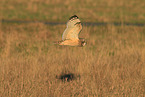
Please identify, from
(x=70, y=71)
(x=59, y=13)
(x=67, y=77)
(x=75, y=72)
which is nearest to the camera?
(x=67, y=77)

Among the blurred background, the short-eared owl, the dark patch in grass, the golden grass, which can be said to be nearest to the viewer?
the short-eared owl

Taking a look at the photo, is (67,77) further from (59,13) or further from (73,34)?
(59,13)

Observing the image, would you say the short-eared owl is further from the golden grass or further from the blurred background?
the blurred background

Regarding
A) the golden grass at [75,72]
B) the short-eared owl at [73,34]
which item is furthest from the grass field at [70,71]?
the short-eared owl at [73,34]

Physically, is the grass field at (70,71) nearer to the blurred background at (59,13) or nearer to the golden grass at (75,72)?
the golden grass at (75,72)

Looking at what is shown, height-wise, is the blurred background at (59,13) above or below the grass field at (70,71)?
above

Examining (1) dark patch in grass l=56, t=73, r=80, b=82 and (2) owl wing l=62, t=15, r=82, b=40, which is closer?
(2) owl wing l=62, t=15, r=82, b=40

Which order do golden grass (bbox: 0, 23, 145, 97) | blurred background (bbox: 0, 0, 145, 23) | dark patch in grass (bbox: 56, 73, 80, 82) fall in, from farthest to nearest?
blurred background (bbox: 0, 0, 145, 23)
dark patch in grass (bbox: 56, 73, 80, 82)
golden grass (bbox: 0, 23, 145, 97)

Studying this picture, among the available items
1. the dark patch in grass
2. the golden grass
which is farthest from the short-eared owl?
the dark patch in grass

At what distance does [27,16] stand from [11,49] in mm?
13663

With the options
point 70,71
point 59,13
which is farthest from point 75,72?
point 59,13

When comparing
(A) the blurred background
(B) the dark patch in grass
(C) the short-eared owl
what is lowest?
(B) the dark patch in grass

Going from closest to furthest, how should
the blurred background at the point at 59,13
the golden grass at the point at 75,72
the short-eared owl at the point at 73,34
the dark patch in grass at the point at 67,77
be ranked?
the short-eared owl at the point at 73,34, the golden grass at the point at 75,72, the dark patch in grass at the point at 67,77, the blurred background at the point at 59,13

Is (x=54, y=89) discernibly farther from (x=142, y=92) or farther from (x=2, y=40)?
(x=2, y=40)
